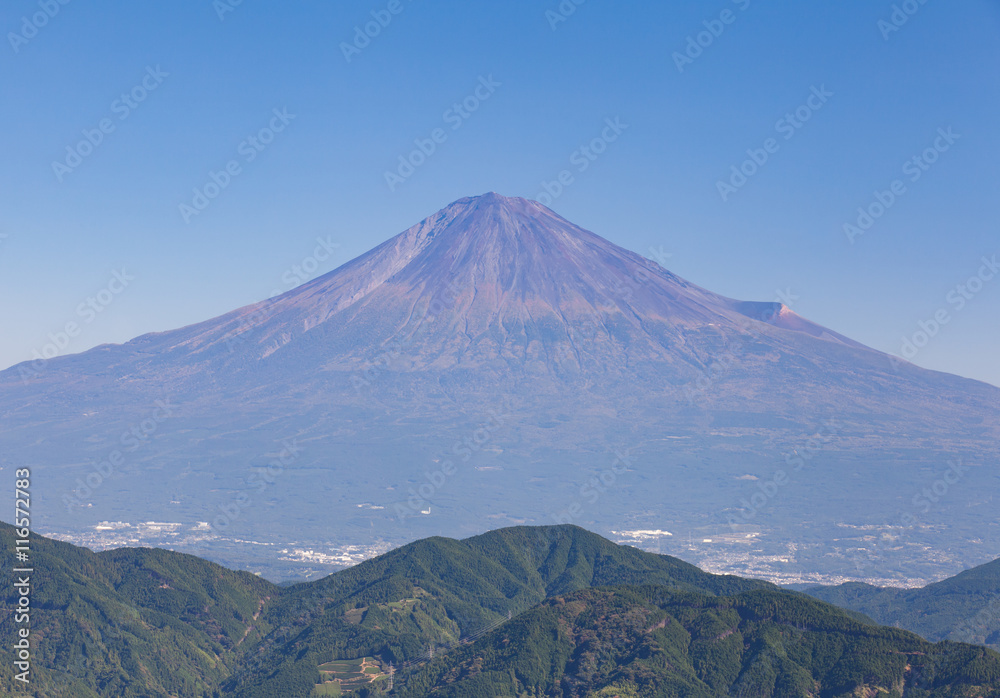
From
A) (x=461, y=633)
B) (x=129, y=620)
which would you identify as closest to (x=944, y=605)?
(x=461, y=633)

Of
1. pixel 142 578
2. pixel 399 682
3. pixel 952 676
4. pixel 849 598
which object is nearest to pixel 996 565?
pixel 849 598

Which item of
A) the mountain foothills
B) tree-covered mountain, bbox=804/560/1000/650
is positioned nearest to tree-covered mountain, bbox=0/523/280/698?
the mountain foothills

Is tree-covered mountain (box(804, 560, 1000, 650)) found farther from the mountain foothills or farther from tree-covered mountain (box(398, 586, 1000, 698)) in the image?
tree-covered mountain (box(398, 586, 1000, 698))

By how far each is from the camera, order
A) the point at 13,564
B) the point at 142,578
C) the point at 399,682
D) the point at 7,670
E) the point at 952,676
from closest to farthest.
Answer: the point at 952,676
the point at 7,670
the point at 399,682
the point at 13,564
the point at 142,578

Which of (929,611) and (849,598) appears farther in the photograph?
(849,598)

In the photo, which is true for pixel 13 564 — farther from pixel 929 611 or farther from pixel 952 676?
pixel 929 611

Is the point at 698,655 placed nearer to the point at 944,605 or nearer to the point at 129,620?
the point at 129,620
